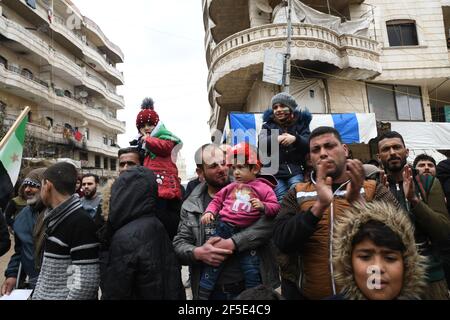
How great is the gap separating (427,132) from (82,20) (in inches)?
1283

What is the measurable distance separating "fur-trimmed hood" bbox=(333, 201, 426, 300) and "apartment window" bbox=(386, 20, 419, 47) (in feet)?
45.3

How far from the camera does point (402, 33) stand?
1301cm

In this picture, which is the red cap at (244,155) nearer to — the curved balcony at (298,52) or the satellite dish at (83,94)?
the curved balcony at (298,52)

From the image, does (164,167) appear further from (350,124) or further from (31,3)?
(31,3)

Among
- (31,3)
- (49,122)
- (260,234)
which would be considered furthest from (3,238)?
(31,3)

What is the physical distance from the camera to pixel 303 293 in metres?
1.96

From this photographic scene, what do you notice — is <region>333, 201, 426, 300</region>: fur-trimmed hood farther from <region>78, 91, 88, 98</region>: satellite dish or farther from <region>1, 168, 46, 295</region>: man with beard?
<region>78, 91, 88, 98</region>: satellite dish

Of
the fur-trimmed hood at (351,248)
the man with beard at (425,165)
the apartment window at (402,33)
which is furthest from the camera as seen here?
the apartment window at (402,33)

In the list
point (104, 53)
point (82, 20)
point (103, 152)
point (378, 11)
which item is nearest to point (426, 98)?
point (378, 11)

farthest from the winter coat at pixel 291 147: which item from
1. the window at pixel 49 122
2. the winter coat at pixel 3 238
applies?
the window at pixel 49 122

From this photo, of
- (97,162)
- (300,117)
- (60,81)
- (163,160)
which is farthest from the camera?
(97,162)

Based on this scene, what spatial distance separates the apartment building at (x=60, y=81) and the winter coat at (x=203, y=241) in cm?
1651

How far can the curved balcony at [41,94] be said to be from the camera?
21050mm

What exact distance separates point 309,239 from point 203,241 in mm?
832
